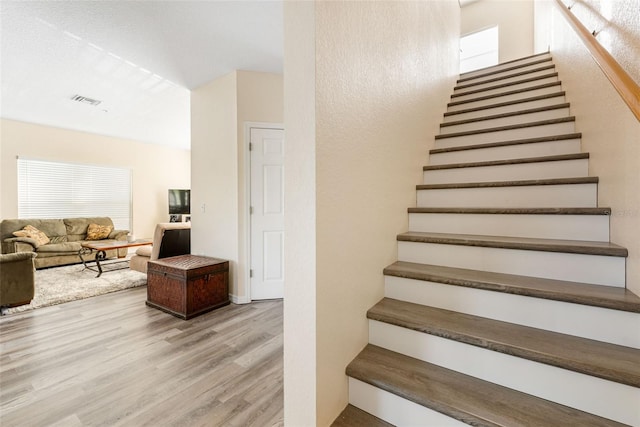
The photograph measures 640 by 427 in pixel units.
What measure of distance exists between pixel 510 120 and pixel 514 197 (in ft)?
3.68

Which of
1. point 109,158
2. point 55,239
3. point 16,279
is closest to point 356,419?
point 16,279

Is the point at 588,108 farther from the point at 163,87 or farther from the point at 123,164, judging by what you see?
the point at 123,164

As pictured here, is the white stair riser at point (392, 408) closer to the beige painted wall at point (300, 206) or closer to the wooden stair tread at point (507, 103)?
the beige painted wall at point (300, 206)

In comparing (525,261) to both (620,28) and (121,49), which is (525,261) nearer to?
(620,28)

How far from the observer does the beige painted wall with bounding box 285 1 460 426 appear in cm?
100

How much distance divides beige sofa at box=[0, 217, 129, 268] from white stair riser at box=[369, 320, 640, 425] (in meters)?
6.09

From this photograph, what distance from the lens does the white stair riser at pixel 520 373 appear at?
88cm

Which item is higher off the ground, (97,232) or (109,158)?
(109,158)

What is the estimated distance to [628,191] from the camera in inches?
45.9

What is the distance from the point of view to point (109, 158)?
6.25 meters

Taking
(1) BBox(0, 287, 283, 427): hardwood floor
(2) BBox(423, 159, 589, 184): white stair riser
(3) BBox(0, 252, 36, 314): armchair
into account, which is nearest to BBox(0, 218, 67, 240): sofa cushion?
(3) BBox(0, 252, 36, 314): armchair

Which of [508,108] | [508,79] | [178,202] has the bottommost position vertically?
[178,202]

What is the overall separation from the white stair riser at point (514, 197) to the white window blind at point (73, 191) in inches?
283

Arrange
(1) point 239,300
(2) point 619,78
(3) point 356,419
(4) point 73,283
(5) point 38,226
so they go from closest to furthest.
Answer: (2) point 619,78 → (3) point 356,419 → (1) point 239,300 → (4) point 73,283 → (5) point 38,226
